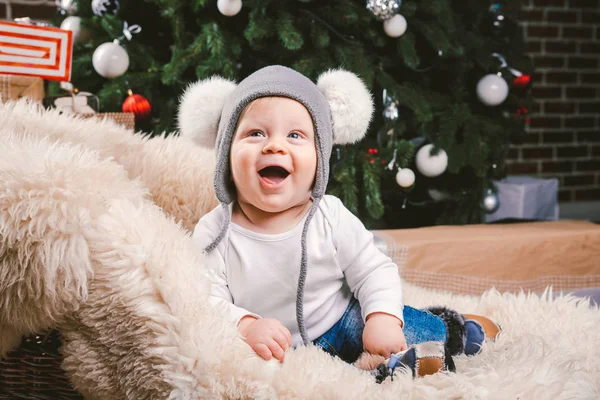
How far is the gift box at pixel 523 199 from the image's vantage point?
8.05 feet

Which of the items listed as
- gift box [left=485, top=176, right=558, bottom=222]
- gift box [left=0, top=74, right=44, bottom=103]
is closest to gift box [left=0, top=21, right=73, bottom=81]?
gift box [left=0, top=74, right=44, bottom=103]

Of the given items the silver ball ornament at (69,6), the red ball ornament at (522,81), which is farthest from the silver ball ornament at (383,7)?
the silver ball ornament at (69,6)

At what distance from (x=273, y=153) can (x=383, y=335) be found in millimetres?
317

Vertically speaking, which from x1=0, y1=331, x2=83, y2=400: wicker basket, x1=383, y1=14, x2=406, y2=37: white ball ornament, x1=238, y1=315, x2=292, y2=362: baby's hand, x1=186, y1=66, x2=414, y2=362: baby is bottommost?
x1=0, y1=331, x2=83, y2=400: wicker basket

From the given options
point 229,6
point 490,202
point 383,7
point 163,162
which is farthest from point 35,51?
point 490,202

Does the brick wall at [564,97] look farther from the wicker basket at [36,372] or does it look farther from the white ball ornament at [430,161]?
the wicker basket at [36,372]

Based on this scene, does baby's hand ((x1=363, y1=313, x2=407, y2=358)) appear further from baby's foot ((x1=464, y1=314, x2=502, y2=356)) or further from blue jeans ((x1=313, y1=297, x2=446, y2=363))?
baby's foot ((x1=464, y1=314, x2=502, y2=356))

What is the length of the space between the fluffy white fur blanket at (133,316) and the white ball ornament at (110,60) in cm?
114

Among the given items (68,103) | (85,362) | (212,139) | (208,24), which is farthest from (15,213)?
(208,24)

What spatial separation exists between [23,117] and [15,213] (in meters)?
0.36

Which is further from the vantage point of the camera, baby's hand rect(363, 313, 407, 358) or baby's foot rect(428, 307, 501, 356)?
baby's foot rect(428, 307, 501, 356)

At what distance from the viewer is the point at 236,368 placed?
0.69m

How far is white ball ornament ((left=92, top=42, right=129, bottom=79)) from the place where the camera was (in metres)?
1.85

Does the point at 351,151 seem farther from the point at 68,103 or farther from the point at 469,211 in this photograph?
the point at 68,103
